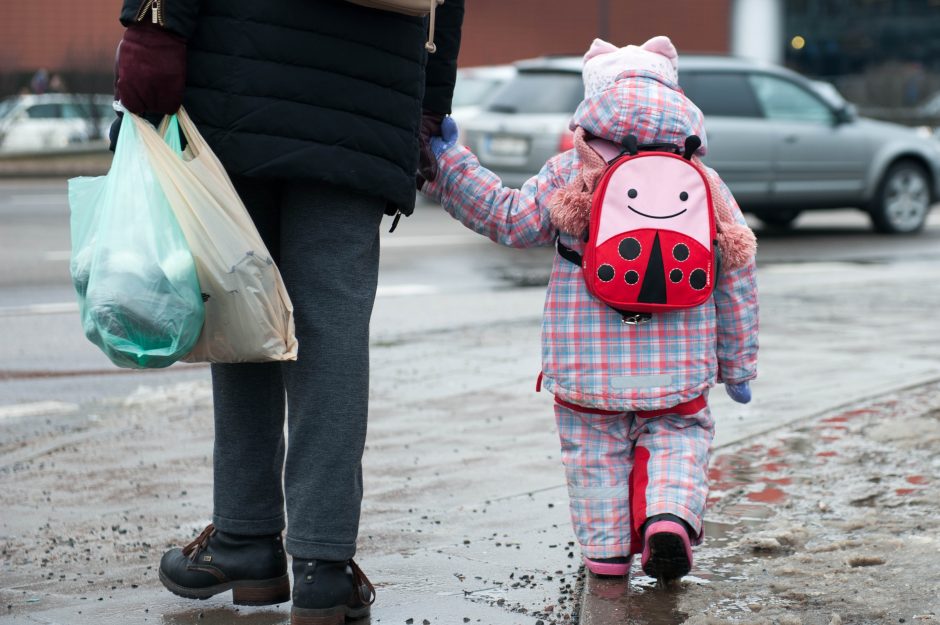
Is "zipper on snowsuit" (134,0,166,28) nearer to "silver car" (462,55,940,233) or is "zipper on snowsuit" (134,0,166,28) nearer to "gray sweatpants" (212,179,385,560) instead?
"gray sweatpants" (212,179,385,560)

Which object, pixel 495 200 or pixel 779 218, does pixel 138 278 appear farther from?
pixel 779 218

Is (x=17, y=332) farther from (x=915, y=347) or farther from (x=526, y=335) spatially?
(x=915, y=347)

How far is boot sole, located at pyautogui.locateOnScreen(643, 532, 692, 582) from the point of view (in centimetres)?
302

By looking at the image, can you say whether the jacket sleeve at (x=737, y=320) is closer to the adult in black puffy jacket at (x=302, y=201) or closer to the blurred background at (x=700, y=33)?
the adult in black puffy jacket at (x=302, y=201)

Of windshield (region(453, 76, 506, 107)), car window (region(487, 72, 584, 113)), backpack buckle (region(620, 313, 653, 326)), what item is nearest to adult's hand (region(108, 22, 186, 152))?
backpack buckle (region(620, 313, 653, 326))

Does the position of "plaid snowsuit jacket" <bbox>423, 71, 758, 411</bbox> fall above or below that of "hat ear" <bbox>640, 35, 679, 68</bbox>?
below

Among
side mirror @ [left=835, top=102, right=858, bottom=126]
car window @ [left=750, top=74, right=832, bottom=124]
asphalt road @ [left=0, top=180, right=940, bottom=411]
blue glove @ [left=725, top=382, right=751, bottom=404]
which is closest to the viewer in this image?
blue glove @ [left=725, top=382, right=751, bottom=404]

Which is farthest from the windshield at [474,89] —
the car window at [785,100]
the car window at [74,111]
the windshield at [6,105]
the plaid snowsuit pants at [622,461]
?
the plaid snowsuit pants at [622,461]

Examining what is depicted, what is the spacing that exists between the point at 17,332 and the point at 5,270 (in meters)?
3.10

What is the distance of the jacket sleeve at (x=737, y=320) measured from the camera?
3270 mm

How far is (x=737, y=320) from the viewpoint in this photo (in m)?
3.27

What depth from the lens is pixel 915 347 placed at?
6.80 meters

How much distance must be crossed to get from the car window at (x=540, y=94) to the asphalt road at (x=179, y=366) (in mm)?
1333

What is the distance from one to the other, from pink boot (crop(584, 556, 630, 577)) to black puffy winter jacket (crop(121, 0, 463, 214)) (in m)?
1.07
